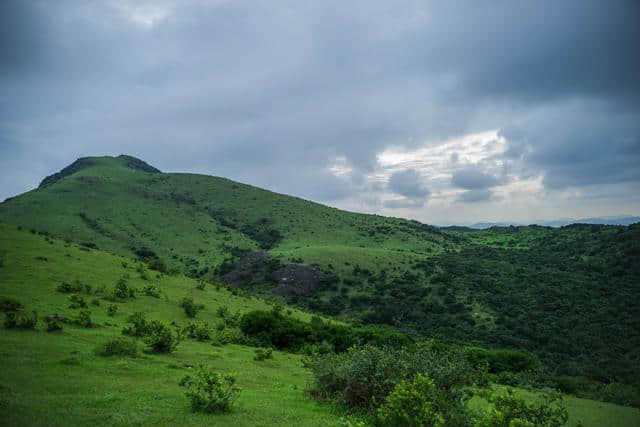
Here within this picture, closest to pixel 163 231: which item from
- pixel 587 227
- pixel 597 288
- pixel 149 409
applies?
pixel 149 409

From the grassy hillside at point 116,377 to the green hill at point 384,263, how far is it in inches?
750

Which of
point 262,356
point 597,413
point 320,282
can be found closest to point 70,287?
point 262,356

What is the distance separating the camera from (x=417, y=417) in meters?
10.4

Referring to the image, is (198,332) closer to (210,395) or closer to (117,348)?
(117,348)

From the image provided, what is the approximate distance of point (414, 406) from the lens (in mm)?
10484

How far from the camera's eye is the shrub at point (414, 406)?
33.8 ft

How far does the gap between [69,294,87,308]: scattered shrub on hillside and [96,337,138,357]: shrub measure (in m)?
11.5

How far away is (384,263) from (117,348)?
83.8 metres

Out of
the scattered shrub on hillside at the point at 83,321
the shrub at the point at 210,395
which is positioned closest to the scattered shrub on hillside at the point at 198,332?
the scattered shrub on hillside at the point at 83,321

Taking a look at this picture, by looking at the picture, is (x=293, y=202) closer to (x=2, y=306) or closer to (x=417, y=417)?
(x=2, y=306)

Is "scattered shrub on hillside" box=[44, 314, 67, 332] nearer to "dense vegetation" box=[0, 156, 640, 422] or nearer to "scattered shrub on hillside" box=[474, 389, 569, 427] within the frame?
"dense vegetation" box=[0, 156, 640, 422]

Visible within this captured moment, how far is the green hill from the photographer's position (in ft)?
222

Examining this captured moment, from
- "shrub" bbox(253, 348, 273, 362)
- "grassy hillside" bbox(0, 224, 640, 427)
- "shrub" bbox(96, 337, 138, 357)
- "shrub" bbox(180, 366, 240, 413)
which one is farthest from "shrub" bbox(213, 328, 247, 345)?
"shrub" bbox(180, 366, 240, 413)

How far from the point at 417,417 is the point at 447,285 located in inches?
3197
